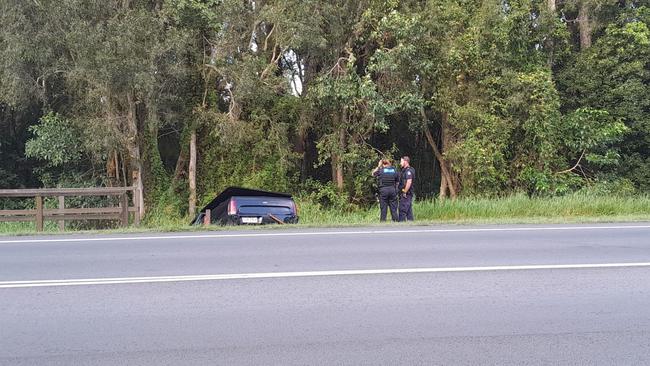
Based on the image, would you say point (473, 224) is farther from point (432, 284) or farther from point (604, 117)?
point (604, 117)

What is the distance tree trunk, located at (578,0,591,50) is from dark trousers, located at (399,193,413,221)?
39.6ft

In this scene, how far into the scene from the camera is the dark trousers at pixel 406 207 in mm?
14824

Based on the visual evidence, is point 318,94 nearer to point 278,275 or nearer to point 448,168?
point 448,168

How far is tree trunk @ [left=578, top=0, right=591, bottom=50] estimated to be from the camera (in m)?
21.4

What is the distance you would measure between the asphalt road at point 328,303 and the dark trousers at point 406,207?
15.5 feet

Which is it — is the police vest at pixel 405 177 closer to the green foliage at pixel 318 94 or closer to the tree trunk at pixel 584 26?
the green foliage at pixel 318 94

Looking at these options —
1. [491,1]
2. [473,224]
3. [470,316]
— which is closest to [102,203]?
[473,224]

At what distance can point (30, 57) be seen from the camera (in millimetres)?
15969

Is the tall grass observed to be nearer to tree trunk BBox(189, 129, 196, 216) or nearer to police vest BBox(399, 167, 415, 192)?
police vest BBox(399, 167, 415, 192)

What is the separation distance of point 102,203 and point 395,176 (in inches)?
468

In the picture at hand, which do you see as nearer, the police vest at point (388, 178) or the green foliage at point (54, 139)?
the police vest at point (388, 178)

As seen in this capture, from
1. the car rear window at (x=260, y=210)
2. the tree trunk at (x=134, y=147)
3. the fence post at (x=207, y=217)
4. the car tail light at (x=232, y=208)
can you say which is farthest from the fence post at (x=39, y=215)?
the car rear window at (x=260, y=210)

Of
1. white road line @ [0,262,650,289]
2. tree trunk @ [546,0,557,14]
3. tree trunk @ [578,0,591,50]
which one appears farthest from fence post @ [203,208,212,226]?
tree trunk @ [578,0,591,50]

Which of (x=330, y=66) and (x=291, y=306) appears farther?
(x=330, y=66)
